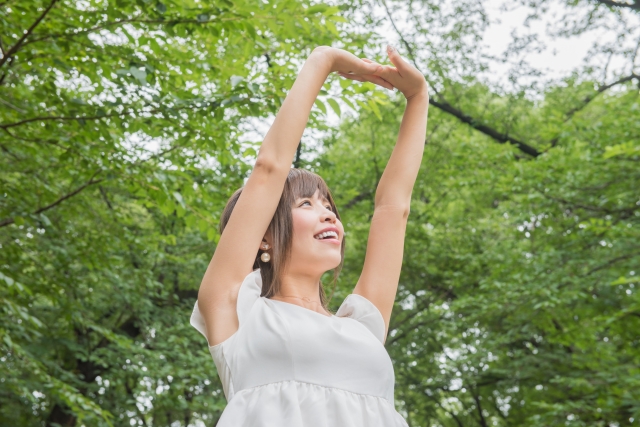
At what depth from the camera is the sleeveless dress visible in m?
1.49

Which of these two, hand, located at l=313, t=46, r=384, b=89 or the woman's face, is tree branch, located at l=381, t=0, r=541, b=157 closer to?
hand, located at l=313, t=46, r=384, b=89

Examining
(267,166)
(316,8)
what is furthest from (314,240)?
(316,8)

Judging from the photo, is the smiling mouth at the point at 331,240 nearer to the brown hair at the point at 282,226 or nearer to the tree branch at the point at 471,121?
the brown hair at the point at 282,226

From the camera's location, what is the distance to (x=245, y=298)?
163 centimetres

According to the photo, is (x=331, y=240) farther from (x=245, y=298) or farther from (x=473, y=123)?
(x=473, y=123)

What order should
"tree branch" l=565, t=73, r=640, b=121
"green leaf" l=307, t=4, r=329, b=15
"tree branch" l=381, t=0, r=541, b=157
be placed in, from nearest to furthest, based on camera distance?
"green leaf" l=307, t=4, r=329, b=15 → "tree branch" l=565, t=73, r=640, b=121 → "tree branch" l=381, t=0, r=541, b=157

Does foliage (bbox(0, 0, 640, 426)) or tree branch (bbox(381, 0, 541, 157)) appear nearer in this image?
foliage (bbox(0, 0, 640, 426))

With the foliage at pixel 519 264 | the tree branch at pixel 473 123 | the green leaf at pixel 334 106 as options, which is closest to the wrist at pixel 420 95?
the green leaf at pixel 334 106

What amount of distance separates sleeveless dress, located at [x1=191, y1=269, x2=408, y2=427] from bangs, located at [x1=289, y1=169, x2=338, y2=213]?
31 cm

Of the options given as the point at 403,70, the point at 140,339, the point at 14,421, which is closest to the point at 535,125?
the point at 140,339

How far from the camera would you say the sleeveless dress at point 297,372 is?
1493 mm

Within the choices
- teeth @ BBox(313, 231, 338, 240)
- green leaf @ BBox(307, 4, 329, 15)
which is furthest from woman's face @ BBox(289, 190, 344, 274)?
green leaf @ BBox(307, 4, 329, 15)

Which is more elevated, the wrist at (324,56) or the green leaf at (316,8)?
the green leaf at (316,8)

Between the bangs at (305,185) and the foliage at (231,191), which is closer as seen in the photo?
the bangs at (305,185)
